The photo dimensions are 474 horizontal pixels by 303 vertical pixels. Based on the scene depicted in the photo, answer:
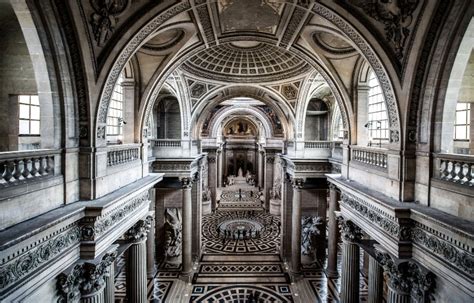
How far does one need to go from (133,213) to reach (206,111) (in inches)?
450

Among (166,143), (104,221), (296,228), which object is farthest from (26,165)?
(296,228)

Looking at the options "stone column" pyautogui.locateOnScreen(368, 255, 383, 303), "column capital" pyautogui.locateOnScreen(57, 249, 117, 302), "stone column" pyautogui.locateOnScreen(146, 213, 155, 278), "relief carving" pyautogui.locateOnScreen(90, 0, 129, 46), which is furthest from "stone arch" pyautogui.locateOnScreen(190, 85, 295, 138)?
"column capital" pyautogui.locateOnScreen(57, 249, 117, 302)

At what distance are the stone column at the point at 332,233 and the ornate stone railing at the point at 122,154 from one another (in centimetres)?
922

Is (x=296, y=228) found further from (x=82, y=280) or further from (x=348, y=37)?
(x=82, y=280)

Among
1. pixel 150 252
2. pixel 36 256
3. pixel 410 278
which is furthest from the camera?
pixel 150 252

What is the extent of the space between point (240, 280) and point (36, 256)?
12.5 meters

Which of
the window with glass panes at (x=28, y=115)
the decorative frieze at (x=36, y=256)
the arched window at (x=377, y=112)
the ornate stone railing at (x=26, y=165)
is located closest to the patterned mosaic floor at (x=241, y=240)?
the arched window at (x=377, y=112)

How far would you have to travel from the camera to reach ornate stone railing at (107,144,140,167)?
7851mm

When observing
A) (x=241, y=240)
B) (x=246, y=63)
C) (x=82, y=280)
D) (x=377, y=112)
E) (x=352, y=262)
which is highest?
(x=246, y=63)

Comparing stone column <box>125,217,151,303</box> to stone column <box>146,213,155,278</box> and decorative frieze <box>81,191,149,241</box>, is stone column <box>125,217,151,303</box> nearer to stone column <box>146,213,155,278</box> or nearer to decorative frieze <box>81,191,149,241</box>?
decorative frieze <box>81,191,149,241</box>

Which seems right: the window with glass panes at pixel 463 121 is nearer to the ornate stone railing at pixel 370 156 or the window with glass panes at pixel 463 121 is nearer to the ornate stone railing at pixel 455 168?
the ornate stone railing at pixel 370 156

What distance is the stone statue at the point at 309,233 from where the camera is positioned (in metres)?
17.5

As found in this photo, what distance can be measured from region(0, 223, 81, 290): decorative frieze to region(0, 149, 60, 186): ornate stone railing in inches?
44.2

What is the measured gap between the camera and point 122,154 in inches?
342
